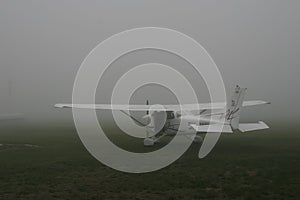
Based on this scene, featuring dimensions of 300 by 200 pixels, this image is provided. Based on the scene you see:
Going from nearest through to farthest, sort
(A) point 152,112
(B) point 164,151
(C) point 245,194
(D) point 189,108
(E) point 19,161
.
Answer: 1. (C) point 245,194
2. (E) point 19,161
3. (B) point 164,151
4. (A) point 152,112
5. (D) point 189,108

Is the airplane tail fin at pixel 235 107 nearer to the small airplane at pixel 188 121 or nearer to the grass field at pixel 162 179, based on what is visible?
the small airplane at pixel 188 121

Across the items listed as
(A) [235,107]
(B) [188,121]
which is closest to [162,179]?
(A) [235,107]

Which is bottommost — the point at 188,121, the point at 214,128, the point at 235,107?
the point at 214,128

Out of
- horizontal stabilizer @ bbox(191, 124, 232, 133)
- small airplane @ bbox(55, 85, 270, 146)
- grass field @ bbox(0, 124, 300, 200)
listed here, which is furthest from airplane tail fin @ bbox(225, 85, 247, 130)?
grass field @ bbox(0, 124, 300, 200)

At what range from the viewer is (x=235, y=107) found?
16.2 metres

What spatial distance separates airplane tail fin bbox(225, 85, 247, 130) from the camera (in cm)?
1609

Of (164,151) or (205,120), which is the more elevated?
(205,120)

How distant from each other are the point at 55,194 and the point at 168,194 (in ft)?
9.17

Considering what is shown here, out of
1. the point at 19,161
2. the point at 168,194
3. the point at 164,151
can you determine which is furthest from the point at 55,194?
the point at 164,151

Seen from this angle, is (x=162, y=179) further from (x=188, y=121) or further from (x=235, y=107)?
(x=188, y=121)

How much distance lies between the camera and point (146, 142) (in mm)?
17531

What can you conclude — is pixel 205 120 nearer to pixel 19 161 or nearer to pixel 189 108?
pixel 189 108

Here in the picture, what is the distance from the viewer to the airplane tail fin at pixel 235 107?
16089 millimetres

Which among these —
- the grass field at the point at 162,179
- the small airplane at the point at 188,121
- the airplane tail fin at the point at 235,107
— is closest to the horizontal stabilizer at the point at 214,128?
the small airplane at the point at 188,121
